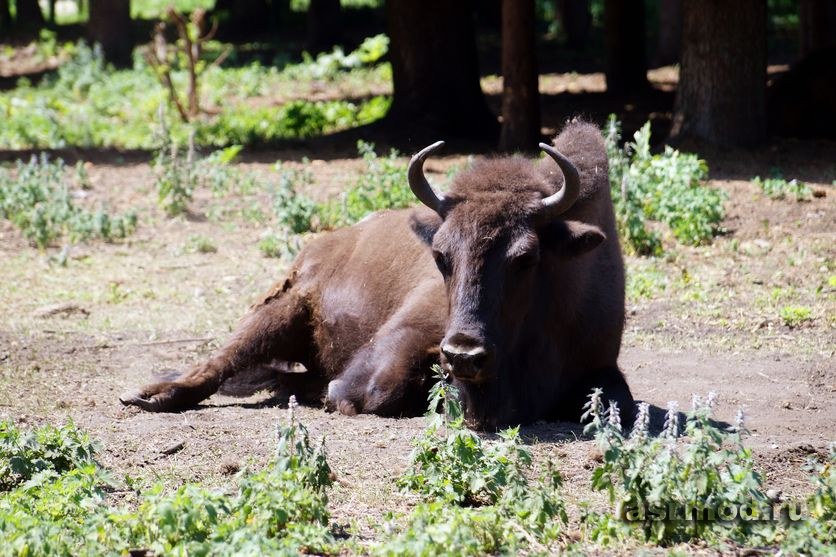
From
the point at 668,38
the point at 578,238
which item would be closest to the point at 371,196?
the point at 578,238

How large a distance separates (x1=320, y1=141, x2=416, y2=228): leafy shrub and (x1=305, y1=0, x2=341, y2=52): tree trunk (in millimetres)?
13601

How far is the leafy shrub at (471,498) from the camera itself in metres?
4.18

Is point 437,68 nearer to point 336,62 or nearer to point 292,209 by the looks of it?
point 292,209

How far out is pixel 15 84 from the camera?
24.0 meters

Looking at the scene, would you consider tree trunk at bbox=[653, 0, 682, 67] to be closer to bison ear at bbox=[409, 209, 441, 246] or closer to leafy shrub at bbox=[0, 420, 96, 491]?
bison ear at bbox=[409, 209, 441, 246]

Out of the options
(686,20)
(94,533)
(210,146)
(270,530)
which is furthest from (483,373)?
(210,146)

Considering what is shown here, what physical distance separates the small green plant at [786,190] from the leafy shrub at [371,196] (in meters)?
3.51

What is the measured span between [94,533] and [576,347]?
338 centimetres

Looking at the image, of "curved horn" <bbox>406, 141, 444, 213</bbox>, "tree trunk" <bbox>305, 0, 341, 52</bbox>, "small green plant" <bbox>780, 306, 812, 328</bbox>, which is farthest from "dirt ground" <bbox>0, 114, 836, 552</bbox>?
"tree trunk" <bbox>305, 0, 341, 52</bbox>

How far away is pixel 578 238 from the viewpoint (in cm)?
654

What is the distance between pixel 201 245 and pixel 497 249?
6.05 metres

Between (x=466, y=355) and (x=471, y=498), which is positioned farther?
(x=466, y=355)

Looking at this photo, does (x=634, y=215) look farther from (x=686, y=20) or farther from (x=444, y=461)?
(x=444, y=461)

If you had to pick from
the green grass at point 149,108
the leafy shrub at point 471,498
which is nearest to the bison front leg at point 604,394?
the leafy shrub at point 471,498
